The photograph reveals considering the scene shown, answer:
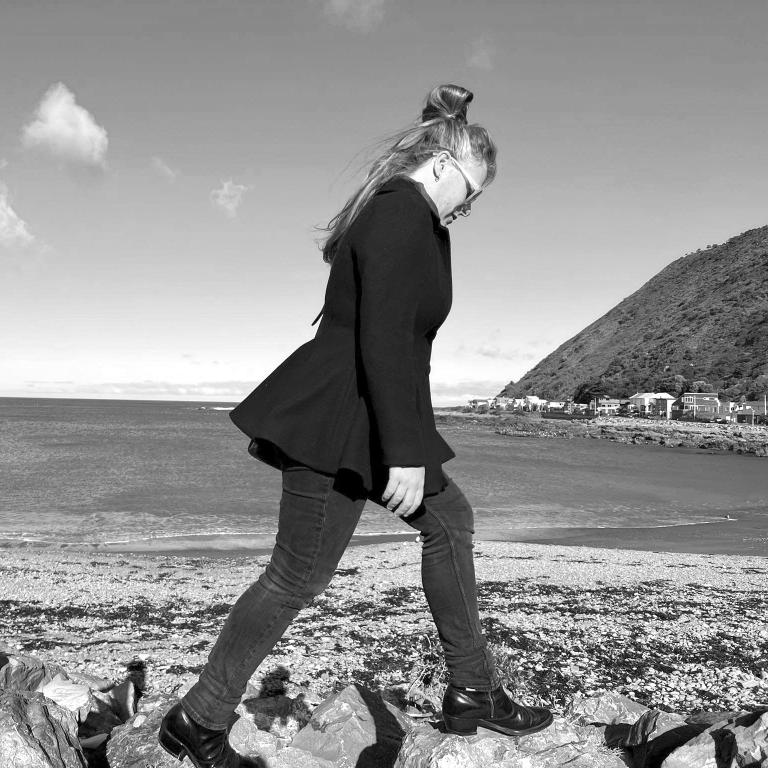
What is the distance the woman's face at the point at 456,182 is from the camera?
209cm

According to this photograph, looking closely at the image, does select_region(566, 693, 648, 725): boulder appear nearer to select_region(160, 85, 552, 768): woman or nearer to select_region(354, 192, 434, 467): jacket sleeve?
select_region(160, 85, 552, 768): woman

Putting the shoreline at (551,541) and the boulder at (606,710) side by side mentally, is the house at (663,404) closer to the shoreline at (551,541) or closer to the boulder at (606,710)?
the shoreline at (551,541)

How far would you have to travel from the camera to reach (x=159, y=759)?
2.07 meters

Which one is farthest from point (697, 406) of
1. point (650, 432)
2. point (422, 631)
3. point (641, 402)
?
point (422, 631)

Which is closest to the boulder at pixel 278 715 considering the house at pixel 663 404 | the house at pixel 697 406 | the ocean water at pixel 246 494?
the ocean water at pixel 246 494

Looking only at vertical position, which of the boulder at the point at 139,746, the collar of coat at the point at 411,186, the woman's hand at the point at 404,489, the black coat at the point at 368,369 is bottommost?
the boulder at the point at 139,746

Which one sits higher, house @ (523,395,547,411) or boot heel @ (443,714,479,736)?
house @ (523,395,547,411)

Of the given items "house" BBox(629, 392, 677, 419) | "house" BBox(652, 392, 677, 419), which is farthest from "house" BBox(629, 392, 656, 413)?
"house" BBox(652, 392, 677, 419)

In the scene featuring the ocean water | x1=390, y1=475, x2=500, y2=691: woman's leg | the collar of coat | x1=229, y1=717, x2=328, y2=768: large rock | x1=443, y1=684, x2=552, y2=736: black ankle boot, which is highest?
the collar of coat

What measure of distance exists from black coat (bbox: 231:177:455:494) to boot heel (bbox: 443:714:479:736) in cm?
73

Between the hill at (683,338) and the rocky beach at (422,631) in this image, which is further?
the hill at (683,338)

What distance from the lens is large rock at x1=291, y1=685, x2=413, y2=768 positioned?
2.38 metres

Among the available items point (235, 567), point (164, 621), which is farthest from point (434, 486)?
point (235, 567)

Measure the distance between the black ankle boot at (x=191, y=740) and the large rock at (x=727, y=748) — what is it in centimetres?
135
